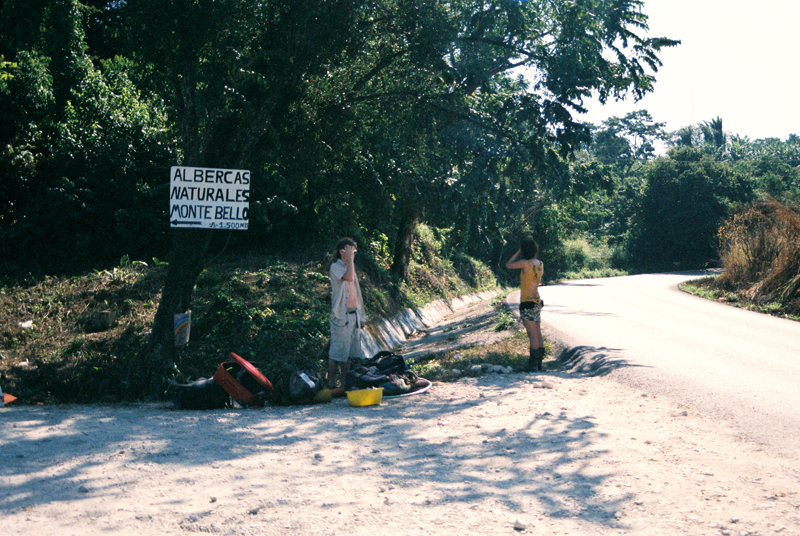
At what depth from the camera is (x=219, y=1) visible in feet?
29.4

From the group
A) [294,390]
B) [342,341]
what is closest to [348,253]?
[342,341]

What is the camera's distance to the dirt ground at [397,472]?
3867 mm

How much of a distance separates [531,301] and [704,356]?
10.5 feet

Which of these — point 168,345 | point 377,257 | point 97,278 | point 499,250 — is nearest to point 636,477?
point 168,345

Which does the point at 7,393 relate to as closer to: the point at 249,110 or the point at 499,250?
the point at 249,110

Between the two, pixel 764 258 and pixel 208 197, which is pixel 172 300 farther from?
pixel 764 258

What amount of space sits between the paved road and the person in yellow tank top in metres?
0.97

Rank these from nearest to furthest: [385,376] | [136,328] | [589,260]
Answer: [385,376] < [136,328] < [589,260]

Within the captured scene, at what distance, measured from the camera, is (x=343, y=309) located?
27.0ft

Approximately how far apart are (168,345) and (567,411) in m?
5.45

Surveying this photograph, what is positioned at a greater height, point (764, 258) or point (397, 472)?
point (764, 258)

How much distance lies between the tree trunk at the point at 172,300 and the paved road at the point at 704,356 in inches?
235

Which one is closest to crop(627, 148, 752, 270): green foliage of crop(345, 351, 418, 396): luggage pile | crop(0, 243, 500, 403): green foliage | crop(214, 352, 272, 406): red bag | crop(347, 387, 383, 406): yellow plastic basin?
crop(0, 243, 500, 403): green foliage

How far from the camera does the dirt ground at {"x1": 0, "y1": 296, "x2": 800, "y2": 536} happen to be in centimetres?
387
